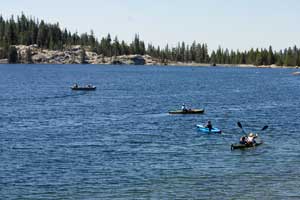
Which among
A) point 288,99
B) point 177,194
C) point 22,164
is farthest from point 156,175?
point 288,99

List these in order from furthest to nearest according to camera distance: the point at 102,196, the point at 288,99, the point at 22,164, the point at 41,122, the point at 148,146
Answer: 1. the point at 288,99
2. the point at 41,122
3. the point at 148,146
4. the point at 22,164
5. the point at 102,196

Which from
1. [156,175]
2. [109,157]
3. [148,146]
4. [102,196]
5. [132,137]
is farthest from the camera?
[132,137]

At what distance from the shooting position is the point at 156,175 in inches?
2199

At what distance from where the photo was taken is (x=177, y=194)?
49188 millimetres

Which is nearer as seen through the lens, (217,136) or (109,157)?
(109,157)

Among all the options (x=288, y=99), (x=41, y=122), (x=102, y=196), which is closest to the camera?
(x=102, y=196)

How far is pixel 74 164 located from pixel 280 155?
24869 mm

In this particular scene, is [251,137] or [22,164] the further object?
[251,137]

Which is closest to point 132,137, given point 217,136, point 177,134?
point 177,134

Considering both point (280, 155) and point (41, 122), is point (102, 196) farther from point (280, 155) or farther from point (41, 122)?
point (41, 122)

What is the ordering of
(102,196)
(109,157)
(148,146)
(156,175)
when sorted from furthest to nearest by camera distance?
1. (148,146)
2. (109,157)
3. (156,175)
4. (102,196)

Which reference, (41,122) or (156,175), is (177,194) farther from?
(41,122)

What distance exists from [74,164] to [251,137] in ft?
82.4

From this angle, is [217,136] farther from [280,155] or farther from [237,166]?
[237,166]
